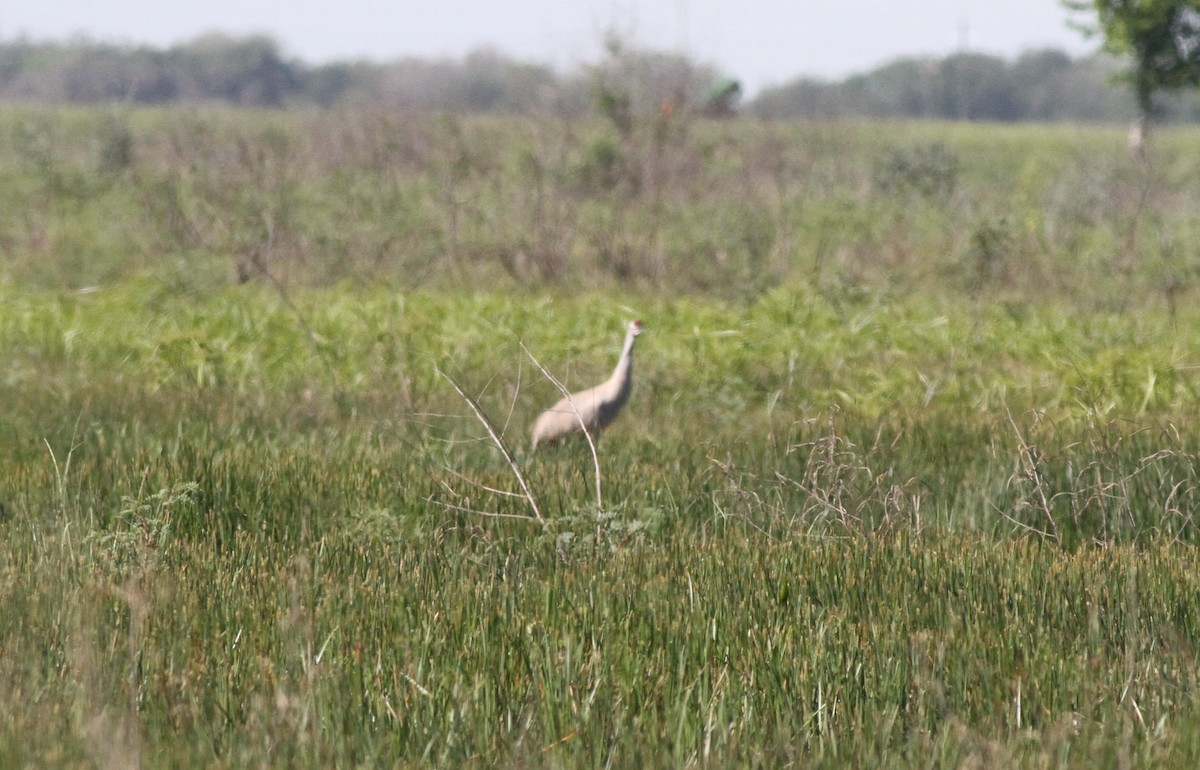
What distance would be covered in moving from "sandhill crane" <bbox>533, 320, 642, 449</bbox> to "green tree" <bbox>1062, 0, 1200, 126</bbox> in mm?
20319

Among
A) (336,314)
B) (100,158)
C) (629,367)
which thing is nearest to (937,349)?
(629,367)

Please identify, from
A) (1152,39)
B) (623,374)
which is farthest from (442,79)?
(623,374)

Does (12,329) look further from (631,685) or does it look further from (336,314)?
(631,685)

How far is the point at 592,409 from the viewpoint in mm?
6645

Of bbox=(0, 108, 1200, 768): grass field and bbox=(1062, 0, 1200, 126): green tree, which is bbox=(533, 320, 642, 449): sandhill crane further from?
bbox=(1062, 0, 1200, 126): green tree

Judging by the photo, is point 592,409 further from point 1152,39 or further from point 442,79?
point 442,79

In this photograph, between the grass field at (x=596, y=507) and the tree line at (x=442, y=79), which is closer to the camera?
the grass field at (x=596, y=507)

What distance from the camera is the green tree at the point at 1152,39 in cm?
2447

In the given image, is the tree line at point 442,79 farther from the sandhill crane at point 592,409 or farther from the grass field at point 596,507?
the sandhill crane at point 592,409

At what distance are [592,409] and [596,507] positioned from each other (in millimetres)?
1542

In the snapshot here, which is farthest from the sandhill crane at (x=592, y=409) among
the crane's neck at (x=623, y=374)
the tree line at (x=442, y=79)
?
the tree line at (x=442, y=79)

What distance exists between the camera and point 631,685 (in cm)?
343

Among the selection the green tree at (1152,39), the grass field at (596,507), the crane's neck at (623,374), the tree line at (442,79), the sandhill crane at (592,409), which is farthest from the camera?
the tree line at (442,79)

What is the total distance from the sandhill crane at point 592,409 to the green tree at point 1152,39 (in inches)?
800
